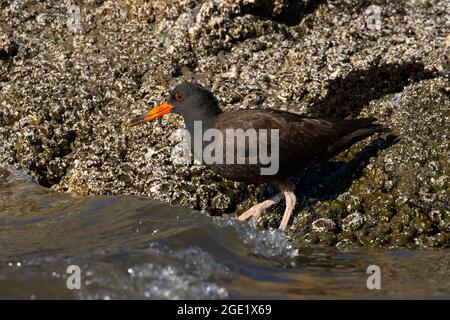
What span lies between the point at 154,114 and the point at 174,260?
3.07 m

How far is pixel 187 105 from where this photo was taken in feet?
29.1

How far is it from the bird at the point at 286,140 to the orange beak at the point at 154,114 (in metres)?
0.50

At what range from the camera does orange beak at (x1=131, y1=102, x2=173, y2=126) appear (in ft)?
29.6

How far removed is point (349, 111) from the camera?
9.18 metres

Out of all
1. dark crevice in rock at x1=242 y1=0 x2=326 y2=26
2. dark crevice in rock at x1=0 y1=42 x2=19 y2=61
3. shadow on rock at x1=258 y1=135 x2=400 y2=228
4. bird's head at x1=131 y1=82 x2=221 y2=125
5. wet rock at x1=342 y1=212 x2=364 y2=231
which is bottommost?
wet rock at x1=342 y1=212 x2=364 y2=231

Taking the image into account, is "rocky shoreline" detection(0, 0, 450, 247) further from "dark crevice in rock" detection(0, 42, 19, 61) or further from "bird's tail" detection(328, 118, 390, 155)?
"bird's tail" detection(328, 118, 390, 155)

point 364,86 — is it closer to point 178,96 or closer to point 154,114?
point 178,96

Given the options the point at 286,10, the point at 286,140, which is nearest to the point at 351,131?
the point at 286,140

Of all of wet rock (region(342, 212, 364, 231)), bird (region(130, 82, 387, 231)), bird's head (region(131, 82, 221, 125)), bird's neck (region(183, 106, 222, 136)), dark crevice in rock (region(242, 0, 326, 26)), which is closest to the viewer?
wet rock (region(342, 212, 364, 231))

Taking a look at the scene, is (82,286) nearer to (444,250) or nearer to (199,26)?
(444,250)

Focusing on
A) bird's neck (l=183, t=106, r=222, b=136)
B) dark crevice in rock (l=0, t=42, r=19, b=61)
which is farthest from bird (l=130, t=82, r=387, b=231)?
dark crevice in rock (l=0, t=42, r=19, b=61)

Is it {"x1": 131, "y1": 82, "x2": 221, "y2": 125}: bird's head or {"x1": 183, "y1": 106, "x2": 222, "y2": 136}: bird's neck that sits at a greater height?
{"x1": 131, "y1": 82, "x2": 221, "y2": 125}: bird's head

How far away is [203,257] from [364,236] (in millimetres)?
2198
